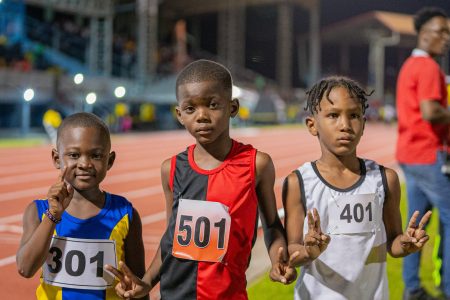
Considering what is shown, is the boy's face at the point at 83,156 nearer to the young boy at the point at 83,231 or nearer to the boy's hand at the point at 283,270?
the young boy at the point at 83,231

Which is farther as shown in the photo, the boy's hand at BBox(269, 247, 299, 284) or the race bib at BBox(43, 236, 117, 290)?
the race bib at BBox(43, 236, 117, 290)

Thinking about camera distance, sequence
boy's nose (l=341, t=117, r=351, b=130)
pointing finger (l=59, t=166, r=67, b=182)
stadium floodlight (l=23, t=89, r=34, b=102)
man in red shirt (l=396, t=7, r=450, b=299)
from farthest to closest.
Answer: stadium floodlight (l=23, t=89, r=34, b=102) → man in red shirt (l=396, t=7, r=450, b=299) → boy's nose (l=341, t=117, r=351, b=130) → pointing finger (l=59, t=166, r=67, b=182)

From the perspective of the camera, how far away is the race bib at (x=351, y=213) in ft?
7.43

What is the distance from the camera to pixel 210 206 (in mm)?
2178

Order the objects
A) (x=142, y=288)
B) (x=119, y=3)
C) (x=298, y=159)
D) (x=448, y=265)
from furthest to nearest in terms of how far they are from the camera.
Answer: (x=119, y=3) → (x=298, y=159) → (x=448, y=265) → (x=142, y=288)

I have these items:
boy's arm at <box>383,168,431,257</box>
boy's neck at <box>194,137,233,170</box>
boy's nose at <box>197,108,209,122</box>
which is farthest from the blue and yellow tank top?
boy's arm at <box>383,168,431,257</box>

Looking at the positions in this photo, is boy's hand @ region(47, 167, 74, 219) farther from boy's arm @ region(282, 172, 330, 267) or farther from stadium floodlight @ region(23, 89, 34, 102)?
stadium floodlight @ region(23, 89, 34, 102)

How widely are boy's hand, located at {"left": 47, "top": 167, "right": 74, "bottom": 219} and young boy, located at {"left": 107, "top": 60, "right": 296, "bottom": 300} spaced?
275 millimetres

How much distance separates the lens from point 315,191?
229 centimetres

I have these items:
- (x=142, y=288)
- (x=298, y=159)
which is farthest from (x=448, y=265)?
(x=298, y=159)

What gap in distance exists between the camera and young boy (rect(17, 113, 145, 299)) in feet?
7.18

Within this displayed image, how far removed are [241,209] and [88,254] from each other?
0.56 metres

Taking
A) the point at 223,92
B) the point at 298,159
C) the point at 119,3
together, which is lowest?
the point at 298,159

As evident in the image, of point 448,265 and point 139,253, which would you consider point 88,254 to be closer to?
point 139,253
